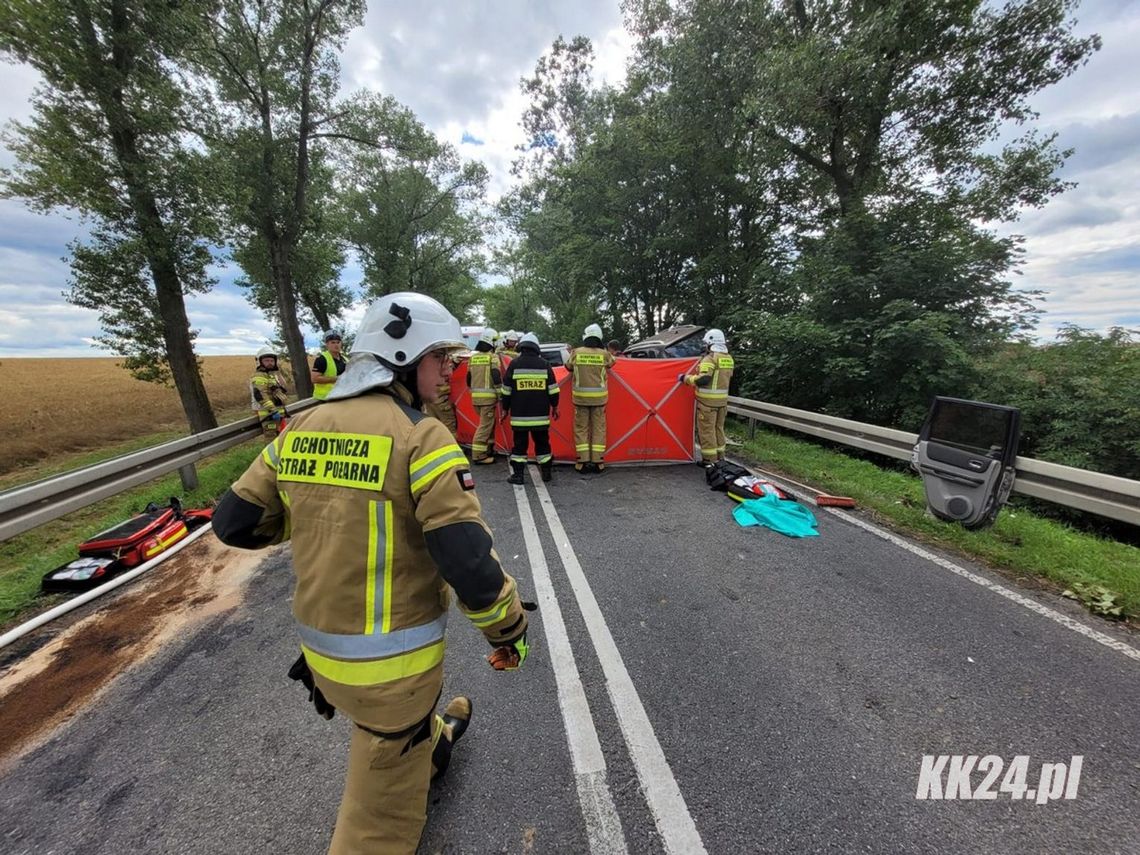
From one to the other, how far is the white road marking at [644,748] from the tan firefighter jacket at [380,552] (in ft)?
3.39

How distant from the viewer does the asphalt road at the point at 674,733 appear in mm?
1668

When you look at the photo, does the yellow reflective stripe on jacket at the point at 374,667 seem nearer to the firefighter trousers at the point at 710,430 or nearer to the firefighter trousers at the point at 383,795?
the firefighter trousers at the point at 383,795

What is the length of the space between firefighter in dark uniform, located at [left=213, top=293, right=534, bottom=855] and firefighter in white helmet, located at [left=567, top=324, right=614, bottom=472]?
195 inches

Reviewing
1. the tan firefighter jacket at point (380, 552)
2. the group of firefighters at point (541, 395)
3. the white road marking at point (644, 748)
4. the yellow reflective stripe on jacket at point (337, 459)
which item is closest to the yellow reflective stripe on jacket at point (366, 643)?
the tan firefighter jacket at point (380, 552)

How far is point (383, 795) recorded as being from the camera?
1431 mm

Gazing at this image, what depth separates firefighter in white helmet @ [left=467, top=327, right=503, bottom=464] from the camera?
7.18m

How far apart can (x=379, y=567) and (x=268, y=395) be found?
24.0 ft

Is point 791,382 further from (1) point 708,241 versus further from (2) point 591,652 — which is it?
(2) point 591,652

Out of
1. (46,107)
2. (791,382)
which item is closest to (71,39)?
(46,107)

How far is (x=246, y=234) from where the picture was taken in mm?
11789

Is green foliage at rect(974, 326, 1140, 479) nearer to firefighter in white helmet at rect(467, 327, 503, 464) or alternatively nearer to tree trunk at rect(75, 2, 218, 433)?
firefighter in white helmet at rect(467, 327, 503, 464)

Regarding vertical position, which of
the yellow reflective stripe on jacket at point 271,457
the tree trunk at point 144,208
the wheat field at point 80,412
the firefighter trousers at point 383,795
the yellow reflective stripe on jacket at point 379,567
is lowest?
the wheat field at point 80,412

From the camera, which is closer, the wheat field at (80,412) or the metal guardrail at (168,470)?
the metal guardrail at (168,470)

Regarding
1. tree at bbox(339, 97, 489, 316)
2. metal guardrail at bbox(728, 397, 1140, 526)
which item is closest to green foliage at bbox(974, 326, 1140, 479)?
metal guardrail at bbox(728, 397, 1140, 526)
